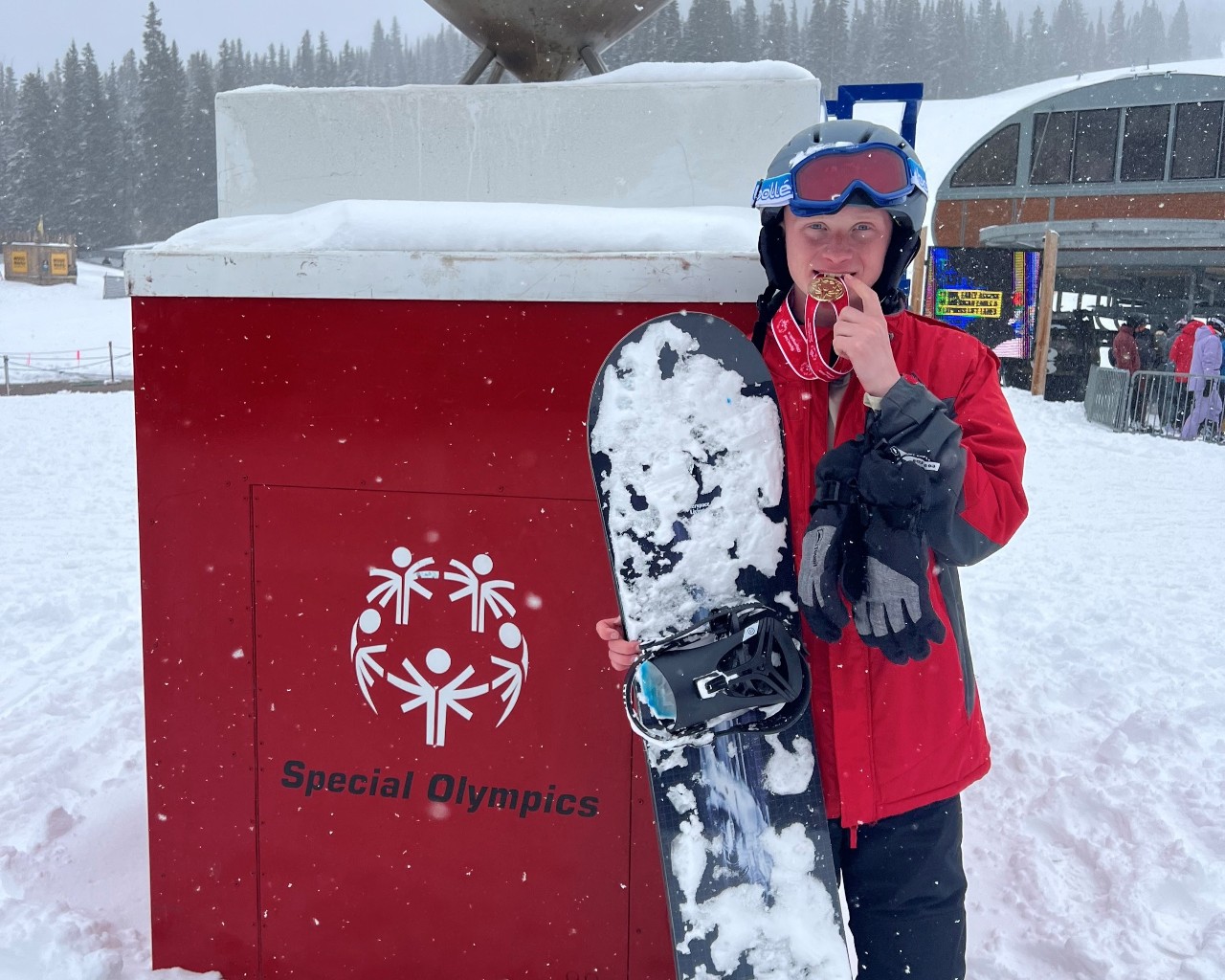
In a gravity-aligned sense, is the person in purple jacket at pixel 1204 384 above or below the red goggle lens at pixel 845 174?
below

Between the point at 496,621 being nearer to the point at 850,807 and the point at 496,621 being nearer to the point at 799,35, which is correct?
the point at 850,807

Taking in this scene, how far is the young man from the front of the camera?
1.39 metres

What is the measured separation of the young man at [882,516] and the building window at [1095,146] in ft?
62.5

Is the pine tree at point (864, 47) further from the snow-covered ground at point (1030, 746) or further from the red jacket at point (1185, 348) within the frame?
the snow-covered ground at point (1030, 746)

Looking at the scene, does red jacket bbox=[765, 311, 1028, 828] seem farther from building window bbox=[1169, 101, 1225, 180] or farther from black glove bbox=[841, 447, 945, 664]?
building window bbox=[1169, 101, 1225, 180]

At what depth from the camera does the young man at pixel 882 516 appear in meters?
1.39

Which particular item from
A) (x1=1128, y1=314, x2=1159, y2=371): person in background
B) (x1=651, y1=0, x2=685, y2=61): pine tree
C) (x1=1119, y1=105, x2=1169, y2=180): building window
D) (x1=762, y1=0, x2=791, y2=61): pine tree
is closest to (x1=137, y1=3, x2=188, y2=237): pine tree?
(x1=651, y1=0, x2=685, y2=61): pine tree

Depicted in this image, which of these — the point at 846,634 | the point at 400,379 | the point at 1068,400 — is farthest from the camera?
the point at 1068,400

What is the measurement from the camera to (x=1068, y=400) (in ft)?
48.9

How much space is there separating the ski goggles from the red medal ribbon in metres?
0.14

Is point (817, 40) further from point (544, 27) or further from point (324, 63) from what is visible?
point (544, 27)

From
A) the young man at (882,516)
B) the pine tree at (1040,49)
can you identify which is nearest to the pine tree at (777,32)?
the pine tree at (1040,49)

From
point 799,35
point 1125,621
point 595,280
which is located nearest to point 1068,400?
point 1125,621

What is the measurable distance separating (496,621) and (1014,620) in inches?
155
